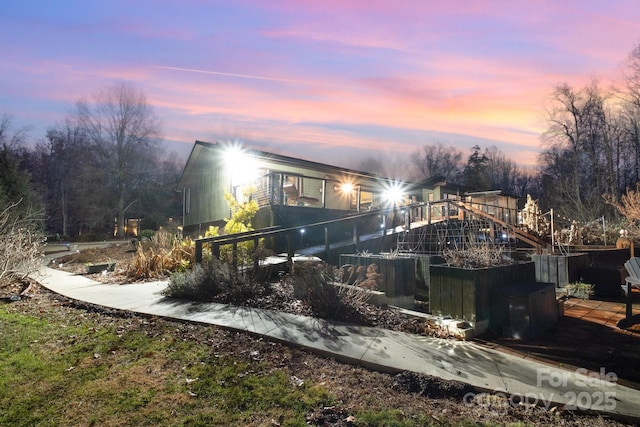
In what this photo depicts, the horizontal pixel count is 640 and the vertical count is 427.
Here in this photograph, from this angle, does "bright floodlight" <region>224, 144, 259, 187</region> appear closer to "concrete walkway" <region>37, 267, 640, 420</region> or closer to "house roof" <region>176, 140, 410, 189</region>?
"house roof" <region>176, 140, 410, 189</region>

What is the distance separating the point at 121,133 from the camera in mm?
33438

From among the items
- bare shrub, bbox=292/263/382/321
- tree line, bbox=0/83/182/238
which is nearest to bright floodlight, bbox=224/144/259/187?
bare shrub, bbox=292/263/382/321

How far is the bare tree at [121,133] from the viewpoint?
32906mm

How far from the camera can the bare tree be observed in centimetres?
3291

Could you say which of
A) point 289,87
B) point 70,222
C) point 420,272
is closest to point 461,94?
point 289,87

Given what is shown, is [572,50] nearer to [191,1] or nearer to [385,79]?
[385,79]

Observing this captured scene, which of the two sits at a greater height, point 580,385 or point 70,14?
point 70,14

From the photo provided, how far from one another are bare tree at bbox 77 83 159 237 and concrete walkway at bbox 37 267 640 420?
3295cm

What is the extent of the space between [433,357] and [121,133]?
1461 inches

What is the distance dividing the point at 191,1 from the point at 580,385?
26.2ft

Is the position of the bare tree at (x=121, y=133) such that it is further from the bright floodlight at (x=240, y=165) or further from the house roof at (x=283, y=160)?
the bright floodlight at (x=240, y=165)

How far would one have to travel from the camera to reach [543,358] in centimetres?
385

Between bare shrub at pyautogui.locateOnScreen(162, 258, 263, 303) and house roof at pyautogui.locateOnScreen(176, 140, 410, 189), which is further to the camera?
house roof at pyautogui.locateOnScreen(176, 140, 410, 189)

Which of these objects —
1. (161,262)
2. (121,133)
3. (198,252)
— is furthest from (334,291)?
(121,133)
